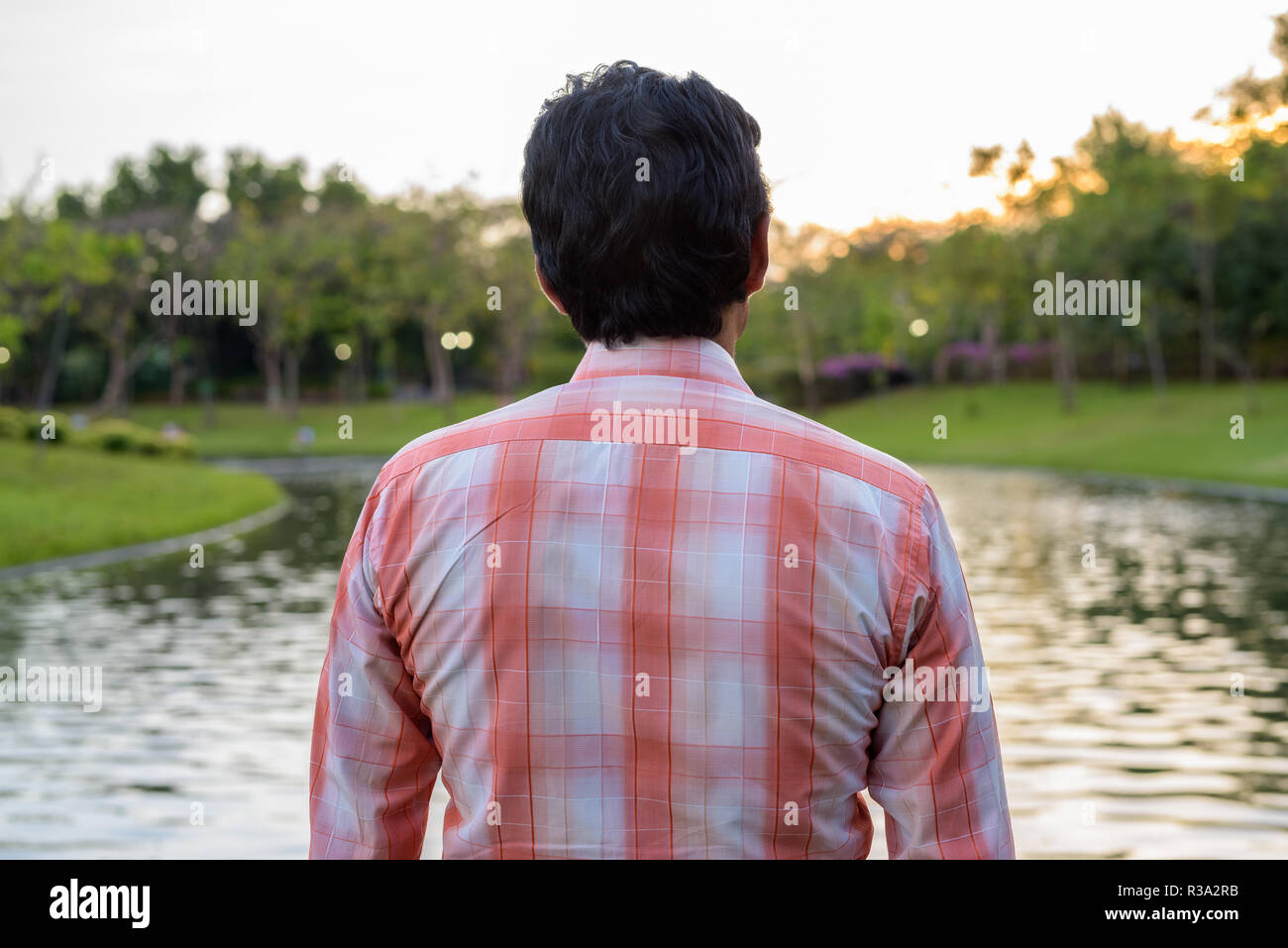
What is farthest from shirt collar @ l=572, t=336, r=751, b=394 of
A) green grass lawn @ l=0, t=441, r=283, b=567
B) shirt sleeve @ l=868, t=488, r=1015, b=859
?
green grass lawn @ l=0, t=441, r=283, b=567

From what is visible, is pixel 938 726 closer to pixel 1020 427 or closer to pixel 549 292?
pixel 549 292

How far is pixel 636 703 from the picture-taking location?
1.75 metres

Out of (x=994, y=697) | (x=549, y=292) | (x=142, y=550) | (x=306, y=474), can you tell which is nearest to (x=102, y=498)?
(x=142, y=550)

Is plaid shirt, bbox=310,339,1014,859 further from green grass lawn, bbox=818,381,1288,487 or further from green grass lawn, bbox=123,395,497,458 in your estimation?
green grass lawn, bbox=123,395,497,458

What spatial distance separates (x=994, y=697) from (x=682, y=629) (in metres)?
8.52

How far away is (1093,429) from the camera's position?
47.5m

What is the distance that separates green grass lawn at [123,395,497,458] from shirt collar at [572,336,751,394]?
40.3 m

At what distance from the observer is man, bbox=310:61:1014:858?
1.72 metres

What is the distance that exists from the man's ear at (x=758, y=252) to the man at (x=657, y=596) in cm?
2

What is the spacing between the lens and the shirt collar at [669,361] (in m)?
1.84

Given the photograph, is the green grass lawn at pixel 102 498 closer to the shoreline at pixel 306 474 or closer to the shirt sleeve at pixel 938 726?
the shoreline at pixel 306 474
